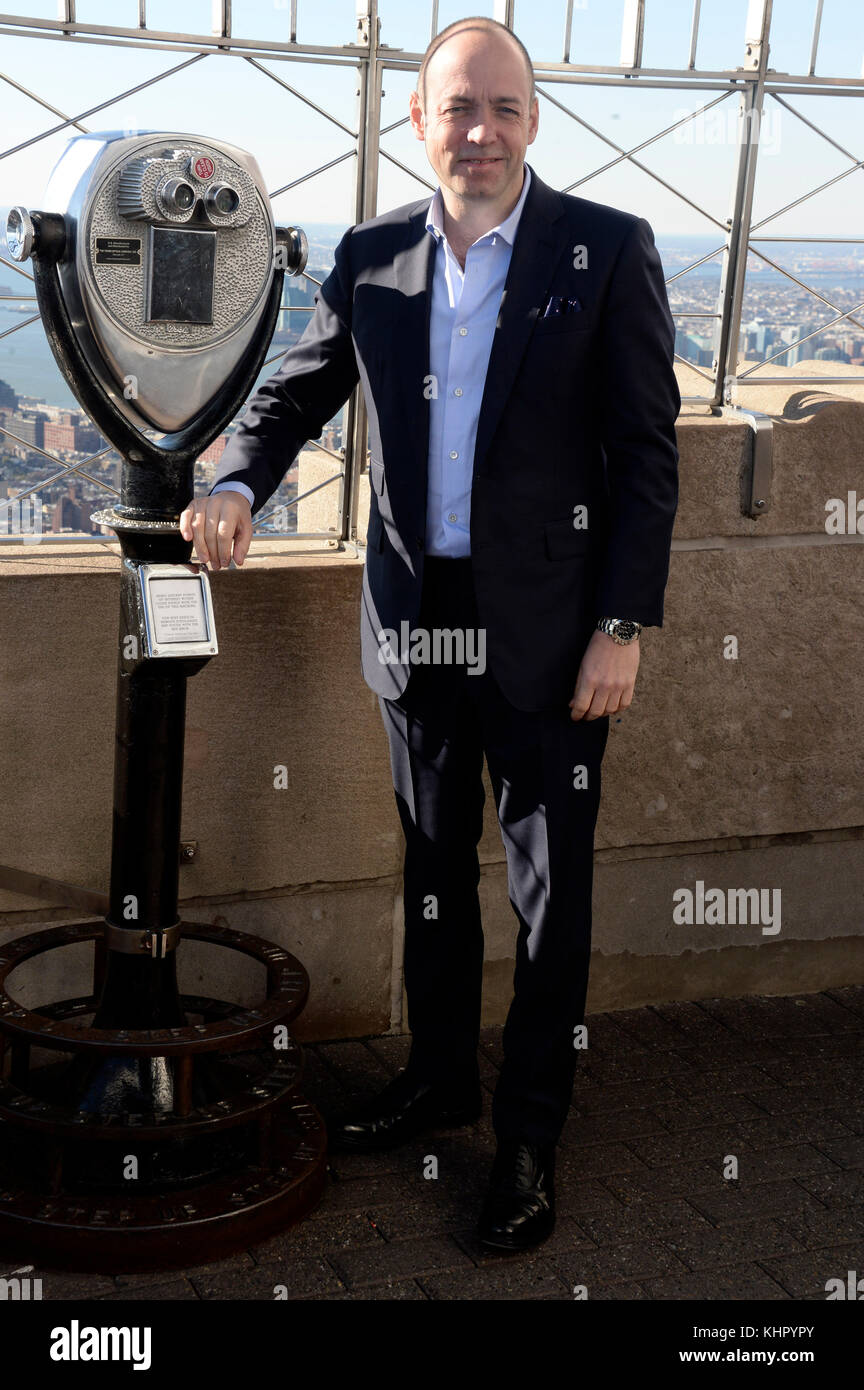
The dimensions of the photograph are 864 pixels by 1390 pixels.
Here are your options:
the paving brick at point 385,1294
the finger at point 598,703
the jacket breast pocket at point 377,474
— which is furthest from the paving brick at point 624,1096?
the jacket breast pocket at point 377,474

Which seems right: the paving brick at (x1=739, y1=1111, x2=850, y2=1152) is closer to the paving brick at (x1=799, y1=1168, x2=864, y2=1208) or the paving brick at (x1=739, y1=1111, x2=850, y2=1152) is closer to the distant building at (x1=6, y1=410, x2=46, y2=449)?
the paving brick at (x1=799, y1=1168, x2=864, y2=1208)

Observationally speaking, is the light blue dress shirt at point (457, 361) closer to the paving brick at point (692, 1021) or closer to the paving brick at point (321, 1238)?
the paving brick at point (321, 1238)

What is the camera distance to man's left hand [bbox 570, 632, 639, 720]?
263 centimetres

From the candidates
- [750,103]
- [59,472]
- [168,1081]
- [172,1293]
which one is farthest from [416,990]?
[750,103]

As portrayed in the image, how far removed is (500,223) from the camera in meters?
2.64

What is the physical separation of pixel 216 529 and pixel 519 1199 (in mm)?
1277

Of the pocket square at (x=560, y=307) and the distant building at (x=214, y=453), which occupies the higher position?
the pocket square at (x=560, y=307)

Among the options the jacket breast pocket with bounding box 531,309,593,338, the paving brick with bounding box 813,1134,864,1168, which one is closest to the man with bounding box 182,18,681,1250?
the jacket breast pocket with bounding box 531,309,593,338

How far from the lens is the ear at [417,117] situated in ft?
8.69

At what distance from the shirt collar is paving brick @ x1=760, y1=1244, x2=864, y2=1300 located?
1.82 meters

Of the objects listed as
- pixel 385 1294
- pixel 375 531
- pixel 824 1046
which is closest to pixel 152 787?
pixel 375 531

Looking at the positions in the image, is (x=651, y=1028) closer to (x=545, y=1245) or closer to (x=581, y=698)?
(x=545, y=1245)

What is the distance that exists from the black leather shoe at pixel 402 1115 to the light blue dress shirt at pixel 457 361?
42.7 inches
